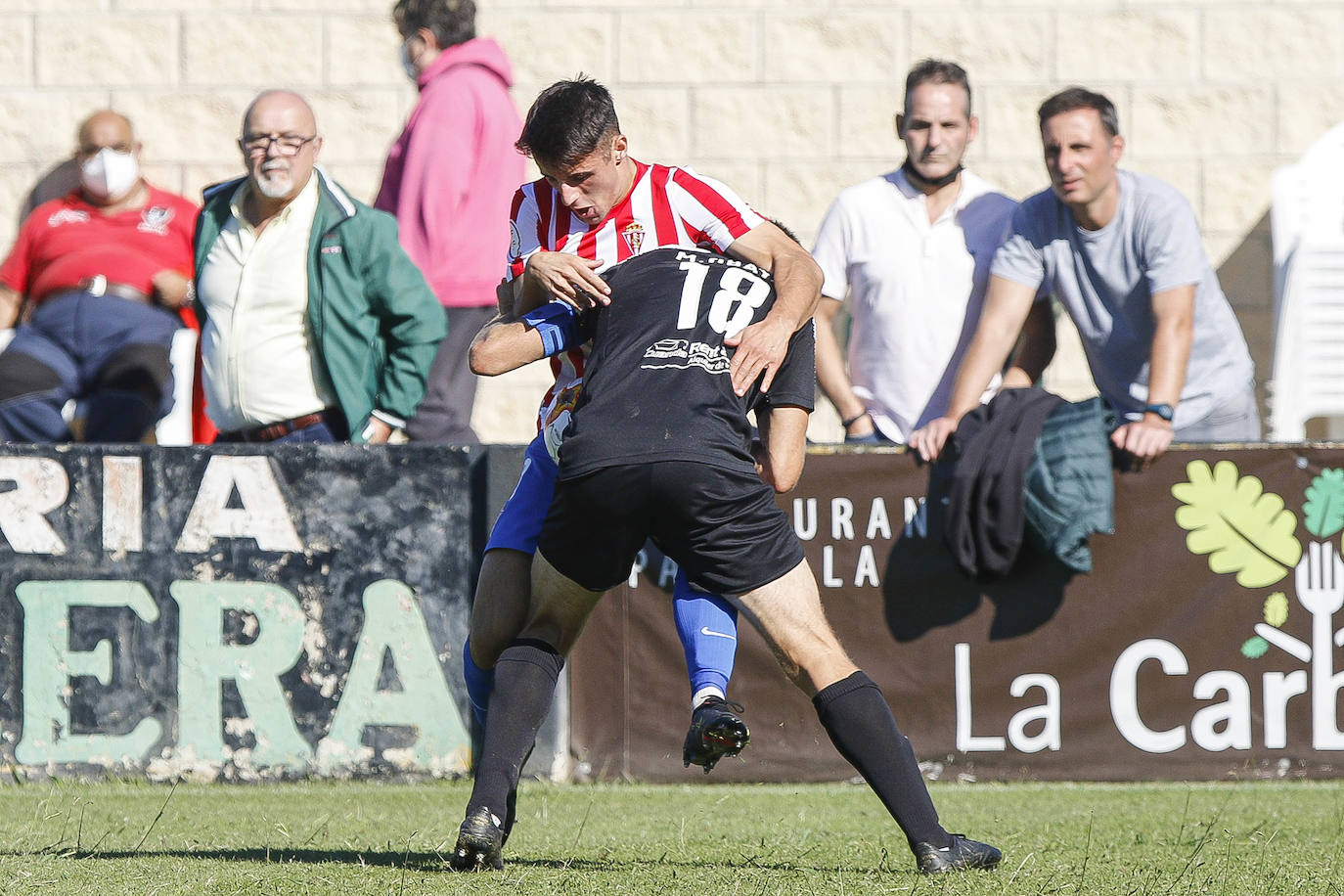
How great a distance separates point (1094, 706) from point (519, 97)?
15.2 ft

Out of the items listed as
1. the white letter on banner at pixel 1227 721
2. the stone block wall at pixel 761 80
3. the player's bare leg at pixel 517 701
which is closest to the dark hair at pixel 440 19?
the stone block wall at pixel 761 80

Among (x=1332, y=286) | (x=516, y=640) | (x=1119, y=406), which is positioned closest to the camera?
(x=516, y=640)

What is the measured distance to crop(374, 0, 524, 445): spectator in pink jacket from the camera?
704cm

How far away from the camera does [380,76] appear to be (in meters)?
9.05

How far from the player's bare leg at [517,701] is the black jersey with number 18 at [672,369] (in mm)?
387

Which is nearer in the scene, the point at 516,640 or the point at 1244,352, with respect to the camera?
the point at 516,640

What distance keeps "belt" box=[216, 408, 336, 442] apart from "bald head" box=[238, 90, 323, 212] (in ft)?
2.51

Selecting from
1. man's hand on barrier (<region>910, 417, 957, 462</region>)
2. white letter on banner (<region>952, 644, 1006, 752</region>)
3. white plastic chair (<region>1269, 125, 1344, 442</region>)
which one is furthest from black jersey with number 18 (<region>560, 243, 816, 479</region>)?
white plastic chair (<region>1269, 125, 1344, 442</region>)

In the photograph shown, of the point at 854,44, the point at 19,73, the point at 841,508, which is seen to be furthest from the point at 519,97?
the point at 841,508

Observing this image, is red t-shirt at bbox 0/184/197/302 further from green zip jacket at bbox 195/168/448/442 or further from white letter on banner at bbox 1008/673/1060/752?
white letter on banner at bbox 1008/673/1060/752

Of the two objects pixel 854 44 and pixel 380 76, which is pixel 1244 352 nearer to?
pixel 854 44

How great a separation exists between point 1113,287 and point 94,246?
431cm

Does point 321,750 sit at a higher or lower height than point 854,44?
lower

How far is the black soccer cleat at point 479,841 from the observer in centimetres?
374
